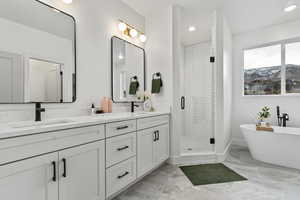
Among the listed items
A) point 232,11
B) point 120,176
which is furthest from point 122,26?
point 120,176

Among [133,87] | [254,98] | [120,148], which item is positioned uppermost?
[133,87]

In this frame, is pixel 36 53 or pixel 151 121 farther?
pixel 151 121

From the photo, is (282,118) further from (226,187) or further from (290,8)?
(226,187)

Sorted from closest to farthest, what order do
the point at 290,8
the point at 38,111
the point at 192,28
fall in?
the point at 38,111 < the point at 290,8 < the point at 192,28

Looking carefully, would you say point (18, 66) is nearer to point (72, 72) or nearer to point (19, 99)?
point (19, 99)

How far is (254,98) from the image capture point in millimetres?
3570

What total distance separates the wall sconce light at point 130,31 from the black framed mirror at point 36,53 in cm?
82

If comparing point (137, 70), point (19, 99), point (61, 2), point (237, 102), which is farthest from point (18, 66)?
point (237, 102)

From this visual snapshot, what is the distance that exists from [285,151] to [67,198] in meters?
3.03

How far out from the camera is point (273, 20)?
10.4 ft

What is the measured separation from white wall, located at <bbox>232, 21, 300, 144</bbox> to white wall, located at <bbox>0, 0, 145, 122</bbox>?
291cm

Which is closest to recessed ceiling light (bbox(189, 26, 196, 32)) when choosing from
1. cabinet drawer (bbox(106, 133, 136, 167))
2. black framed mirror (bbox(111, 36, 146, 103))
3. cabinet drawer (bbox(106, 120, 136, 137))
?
black framed mirror (bbox(111, 36, 146, 103))

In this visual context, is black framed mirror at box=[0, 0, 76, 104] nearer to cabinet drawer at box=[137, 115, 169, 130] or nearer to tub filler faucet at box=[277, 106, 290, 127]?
cabinet drawer at box=[137, 115, 169, 130]

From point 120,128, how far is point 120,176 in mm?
505
